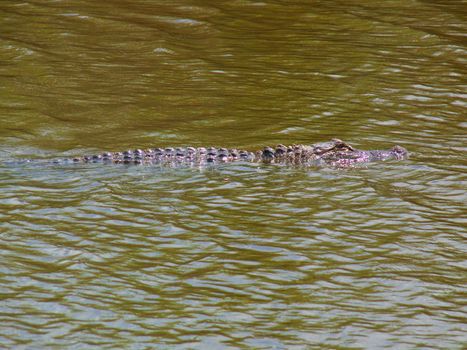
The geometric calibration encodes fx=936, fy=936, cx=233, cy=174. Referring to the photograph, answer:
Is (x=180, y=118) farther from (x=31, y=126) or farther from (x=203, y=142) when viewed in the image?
(x=31, y=126)

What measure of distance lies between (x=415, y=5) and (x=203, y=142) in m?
9.74

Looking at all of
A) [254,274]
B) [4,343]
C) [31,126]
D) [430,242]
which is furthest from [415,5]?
[4,343]

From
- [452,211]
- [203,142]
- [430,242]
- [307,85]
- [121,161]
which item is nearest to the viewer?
[430,242]

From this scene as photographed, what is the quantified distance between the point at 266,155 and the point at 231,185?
1.17 meters

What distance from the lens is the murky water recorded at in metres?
8.83

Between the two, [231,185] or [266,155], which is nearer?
[231,185]

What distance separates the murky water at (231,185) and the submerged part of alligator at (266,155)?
0.21 m

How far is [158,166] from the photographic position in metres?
13.2

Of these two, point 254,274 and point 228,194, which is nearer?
point 254,274

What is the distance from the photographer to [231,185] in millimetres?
12516

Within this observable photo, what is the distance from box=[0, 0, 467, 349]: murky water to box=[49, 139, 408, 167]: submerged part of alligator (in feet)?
0.70

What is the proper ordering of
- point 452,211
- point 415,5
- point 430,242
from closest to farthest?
1. point 430,242
2. point 452,211
3. point 415,5

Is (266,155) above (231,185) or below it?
above

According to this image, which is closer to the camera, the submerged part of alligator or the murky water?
the murky water
